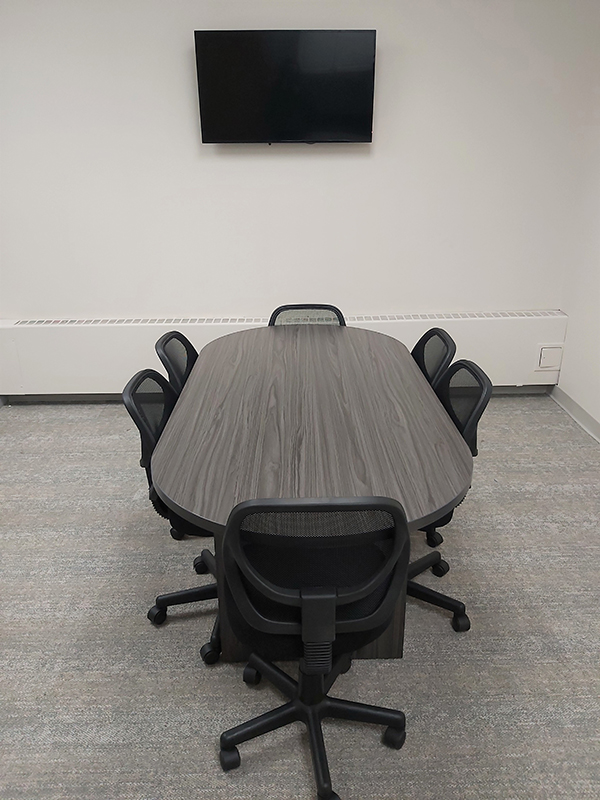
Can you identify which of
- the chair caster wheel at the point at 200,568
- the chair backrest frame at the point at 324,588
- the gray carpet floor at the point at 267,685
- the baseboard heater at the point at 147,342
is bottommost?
the gray carpet floor at the point at 267,685

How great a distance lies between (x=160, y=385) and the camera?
2.30 m

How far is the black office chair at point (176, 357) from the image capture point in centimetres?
247

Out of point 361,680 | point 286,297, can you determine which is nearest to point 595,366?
point 286,297

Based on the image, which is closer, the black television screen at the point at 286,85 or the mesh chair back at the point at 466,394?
the mesh chair back at the point at 466,394

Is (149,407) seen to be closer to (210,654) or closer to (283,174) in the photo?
(210,654)

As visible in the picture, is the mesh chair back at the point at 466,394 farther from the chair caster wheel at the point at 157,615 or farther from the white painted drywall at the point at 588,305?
the white painted drywall at the point at 588,305

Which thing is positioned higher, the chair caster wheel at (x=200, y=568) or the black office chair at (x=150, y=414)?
the black office chair at (x=150, y=414)

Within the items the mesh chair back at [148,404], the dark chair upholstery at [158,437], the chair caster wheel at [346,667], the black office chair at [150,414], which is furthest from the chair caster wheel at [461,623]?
the mesh chair back at [148,404]

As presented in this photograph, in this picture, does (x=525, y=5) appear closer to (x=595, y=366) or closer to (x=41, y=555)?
(x=595, y=366)

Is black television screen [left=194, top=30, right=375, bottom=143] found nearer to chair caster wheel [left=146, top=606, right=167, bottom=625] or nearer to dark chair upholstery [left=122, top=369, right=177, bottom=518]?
dark chair upholstery [left=122, top=369, right=177, bottom=518]

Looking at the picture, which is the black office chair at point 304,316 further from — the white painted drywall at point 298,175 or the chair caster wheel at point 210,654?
the chair caster wheel at point 210,654

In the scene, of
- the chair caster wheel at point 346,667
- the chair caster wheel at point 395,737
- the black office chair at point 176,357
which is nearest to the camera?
the chair caster wheel at point 395,737

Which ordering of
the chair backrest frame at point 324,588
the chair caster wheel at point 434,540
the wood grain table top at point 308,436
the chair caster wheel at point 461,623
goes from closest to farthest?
the chair backrest frame at point 324,588, the wood grain table top at point 308,436, the chair caster wheel at point 461,623, the chair caster wheel at point 434,540

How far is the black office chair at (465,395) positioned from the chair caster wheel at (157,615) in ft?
3.49
